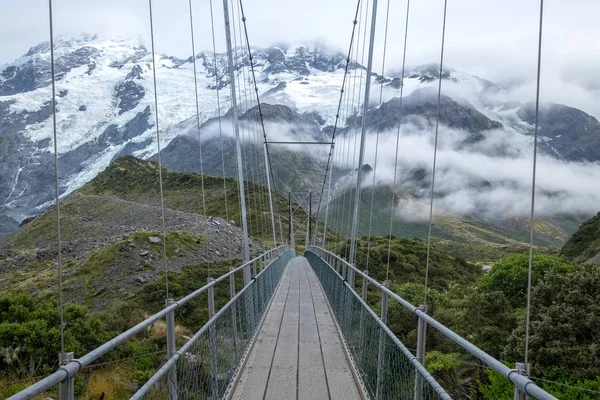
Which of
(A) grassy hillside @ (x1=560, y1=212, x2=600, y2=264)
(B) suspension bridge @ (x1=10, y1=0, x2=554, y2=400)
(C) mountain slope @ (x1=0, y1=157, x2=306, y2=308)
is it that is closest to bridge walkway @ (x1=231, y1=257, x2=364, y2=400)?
(B) suspension bridge @ (x1=10, y1=0, x2=554, y2=400)

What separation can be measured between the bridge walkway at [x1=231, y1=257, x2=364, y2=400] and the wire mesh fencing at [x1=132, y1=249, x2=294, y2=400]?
24 centimetres

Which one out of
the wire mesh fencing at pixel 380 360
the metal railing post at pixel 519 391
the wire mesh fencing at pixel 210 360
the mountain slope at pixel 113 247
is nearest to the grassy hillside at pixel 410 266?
the mountain slope at pixel 113 247

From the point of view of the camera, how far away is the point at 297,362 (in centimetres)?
723

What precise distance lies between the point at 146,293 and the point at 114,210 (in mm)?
39311

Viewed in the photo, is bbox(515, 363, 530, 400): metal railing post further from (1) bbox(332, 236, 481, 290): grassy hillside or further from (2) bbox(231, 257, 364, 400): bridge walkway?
(1) bbox(332, 236, 481, 290): grassy hillside

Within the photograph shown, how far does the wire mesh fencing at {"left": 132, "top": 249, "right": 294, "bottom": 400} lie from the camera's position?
3.41 m

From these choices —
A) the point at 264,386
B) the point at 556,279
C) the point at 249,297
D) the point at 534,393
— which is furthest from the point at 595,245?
the point at 534,393

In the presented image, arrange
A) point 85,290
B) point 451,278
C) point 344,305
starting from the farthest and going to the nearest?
point 451,278 → point 85,290 → point 344,305

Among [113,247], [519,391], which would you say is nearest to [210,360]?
[519,391]

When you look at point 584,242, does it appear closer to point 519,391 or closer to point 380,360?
point 380,360

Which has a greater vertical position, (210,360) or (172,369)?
(172,369)

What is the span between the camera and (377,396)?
16.7 ft

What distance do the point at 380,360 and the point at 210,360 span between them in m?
1.50

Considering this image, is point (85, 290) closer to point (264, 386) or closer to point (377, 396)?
point (264, 386)
